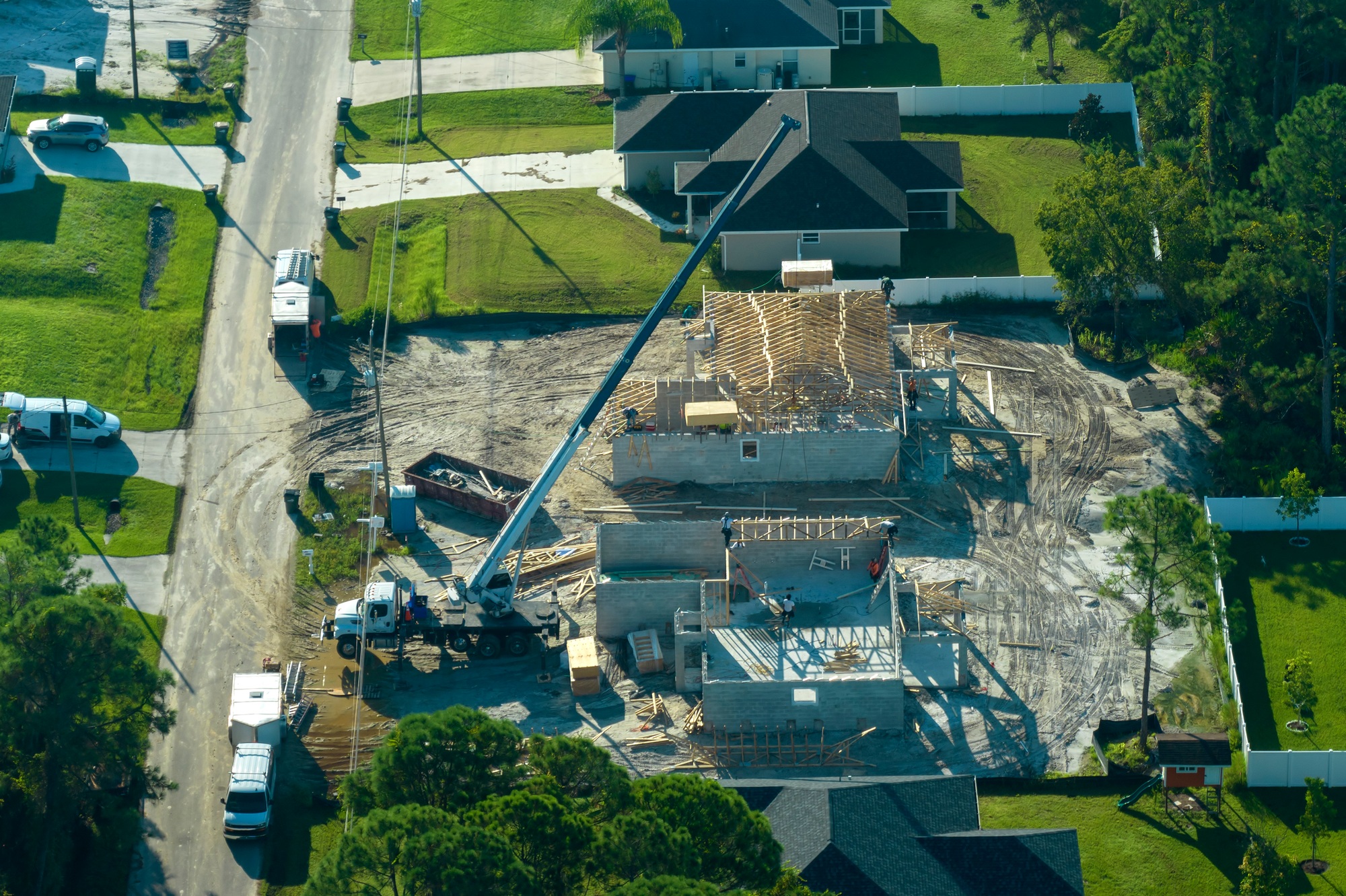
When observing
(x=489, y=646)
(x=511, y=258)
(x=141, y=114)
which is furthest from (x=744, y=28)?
(x=489, y=646)

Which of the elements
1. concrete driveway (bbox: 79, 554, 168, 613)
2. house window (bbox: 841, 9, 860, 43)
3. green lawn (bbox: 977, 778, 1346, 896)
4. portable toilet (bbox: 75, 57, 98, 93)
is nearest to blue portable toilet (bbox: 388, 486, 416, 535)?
concrete driveway (bbox: 79, 554, 168, 613)

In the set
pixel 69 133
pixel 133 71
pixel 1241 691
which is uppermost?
pixel 133 71

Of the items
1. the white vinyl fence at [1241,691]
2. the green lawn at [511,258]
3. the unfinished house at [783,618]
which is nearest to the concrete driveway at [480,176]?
the green lawn at [511,258]

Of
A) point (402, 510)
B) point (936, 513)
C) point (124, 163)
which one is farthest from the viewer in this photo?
point (124, 163)

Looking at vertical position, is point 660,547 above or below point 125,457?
below

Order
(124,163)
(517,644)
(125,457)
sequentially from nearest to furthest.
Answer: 1. (517,644)
2. (125,457)
3. (124,163)

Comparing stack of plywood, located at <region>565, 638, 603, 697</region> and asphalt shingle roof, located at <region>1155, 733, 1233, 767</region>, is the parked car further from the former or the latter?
asphalt shingle roof, located at <region>1155, 733, 1233, 767</region>

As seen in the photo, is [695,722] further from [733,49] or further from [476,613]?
[733,49]
